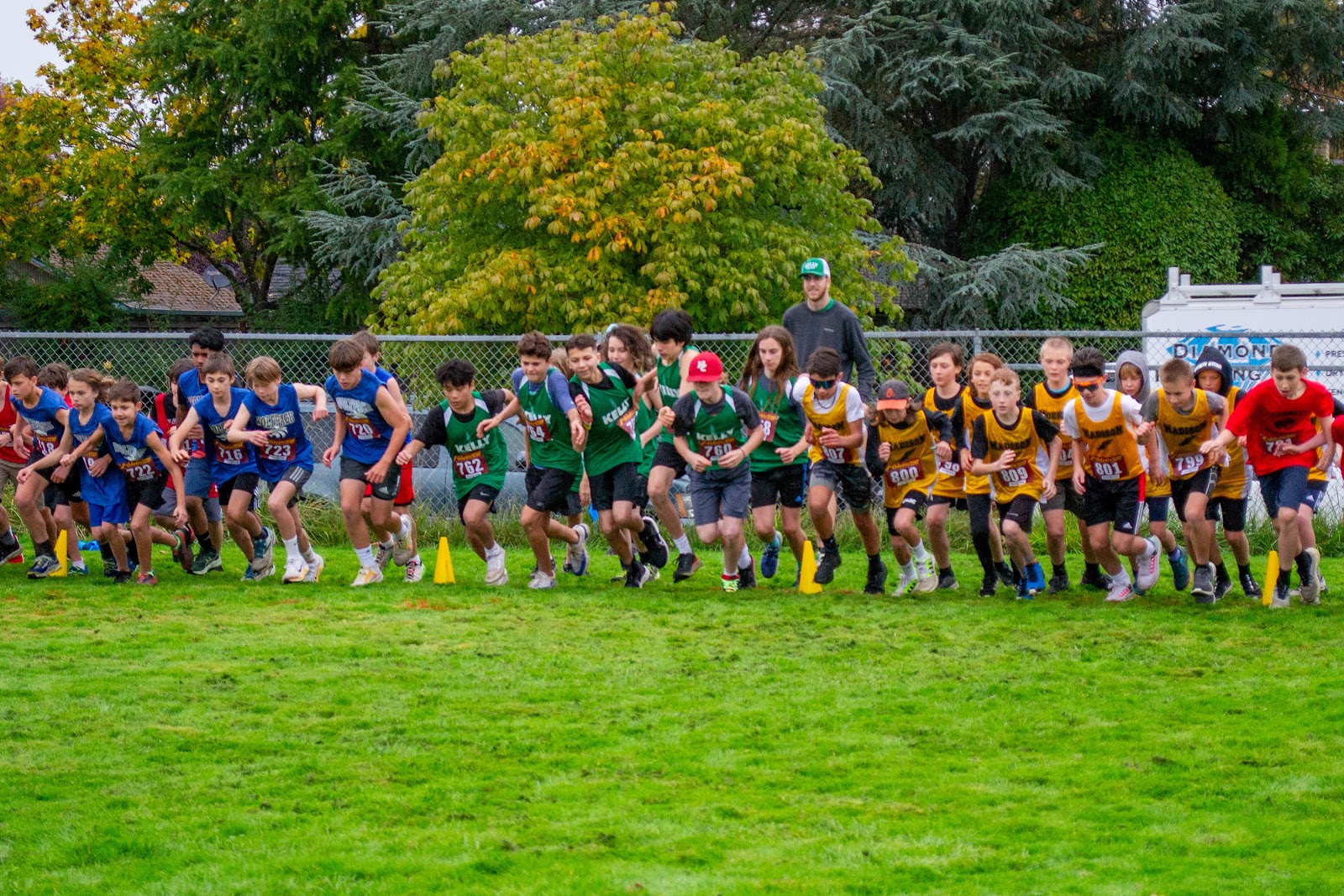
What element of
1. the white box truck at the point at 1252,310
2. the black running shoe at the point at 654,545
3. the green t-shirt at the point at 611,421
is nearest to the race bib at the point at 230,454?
the green t-shirt at the point at 611,421

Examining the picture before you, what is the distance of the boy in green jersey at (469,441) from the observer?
417 inches

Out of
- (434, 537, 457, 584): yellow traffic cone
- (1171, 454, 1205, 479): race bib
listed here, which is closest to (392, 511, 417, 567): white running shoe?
(434, 537, 457, 584): yellow traffic cone

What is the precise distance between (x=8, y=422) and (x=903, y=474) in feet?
24.0

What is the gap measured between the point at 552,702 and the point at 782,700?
1.10 metres

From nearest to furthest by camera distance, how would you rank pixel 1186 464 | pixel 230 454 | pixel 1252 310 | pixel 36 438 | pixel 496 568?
pixel 1186 464, pixel 230 454, pixel 496 568, pixel 36 438, pixel 1252 310

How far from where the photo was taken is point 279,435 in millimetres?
10914

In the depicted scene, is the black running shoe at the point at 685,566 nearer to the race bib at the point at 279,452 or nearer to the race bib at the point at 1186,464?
the race bib at the point at 279,452

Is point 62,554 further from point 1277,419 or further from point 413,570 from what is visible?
point 1277,419

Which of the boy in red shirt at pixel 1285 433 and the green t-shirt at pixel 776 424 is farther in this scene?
the green t-shirt at pixel 776 424

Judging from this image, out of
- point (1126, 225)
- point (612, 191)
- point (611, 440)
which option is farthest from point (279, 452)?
point (1126, 225)

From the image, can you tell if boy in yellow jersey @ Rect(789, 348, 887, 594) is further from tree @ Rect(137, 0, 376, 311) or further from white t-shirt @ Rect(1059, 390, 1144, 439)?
tree @ Rect(137, 0, 376, 311)

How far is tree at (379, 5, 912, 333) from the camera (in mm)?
19000

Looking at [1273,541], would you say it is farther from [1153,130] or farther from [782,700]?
[1153,130]

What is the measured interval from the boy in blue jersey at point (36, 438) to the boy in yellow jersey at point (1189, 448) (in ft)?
26.2
